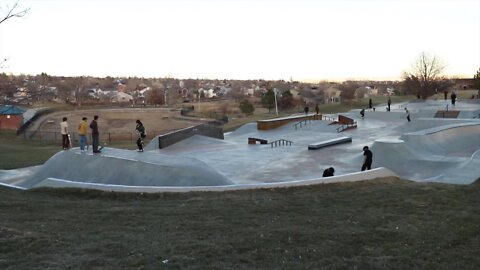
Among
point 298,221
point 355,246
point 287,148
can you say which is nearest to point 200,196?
point 298,221

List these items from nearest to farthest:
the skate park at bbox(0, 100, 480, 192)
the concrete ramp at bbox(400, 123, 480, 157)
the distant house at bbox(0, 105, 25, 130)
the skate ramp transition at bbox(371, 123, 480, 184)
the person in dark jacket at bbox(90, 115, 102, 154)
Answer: the skate park at bbox(0, 100, 480, 192), the person in dark jacket at bbox(90, 115, 102, 154), the skate ramp transition at bbox(371, 123, 480, 184), the concrete ramp at bbox(400, 123, 480, 157), the distant house at bbox(0, 105, 25, 130)

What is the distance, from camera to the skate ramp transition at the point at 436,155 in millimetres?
15133

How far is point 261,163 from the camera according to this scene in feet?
58.3

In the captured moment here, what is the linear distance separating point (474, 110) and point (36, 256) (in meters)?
34.1

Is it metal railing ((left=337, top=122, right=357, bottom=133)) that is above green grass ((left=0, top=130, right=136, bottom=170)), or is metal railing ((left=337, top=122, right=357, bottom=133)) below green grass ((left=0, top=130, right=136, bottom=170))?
above

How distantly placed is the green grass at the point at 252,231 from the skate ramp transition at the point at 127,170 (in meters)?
1.85

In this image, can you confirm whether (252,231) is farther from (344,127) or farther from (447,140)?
(344,127)

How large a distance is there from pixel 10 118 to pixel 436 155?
152 feet

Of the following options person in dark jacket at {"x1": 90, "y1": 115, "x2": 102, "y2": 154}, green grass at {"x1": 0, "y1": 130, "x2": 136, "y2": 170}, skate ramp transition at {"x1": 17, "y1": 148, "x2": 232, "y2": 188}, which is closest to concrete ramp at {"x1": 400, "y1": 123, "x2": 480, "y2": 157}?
skate ramp transition at {"x1": 17, "y1": 148, "x2": 232, "y2": 188}

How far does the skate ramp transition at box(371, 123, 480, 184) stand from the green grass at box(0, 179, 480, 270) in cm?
379

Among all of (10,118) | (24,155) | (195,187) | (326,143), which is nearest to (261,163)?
(326,143)

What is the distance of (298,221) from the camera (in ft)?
27.7

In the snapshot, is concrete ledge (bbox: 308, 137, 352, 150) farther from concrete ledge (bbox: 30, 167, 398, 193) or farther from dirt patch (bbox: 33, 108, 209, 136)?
dirt patch (bbox: 33, 108, 209, 136)

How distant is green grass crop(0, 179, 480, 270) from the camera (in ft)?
19.7
